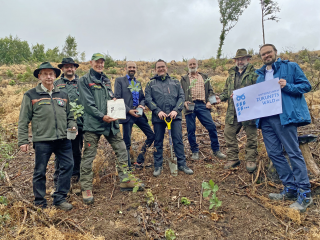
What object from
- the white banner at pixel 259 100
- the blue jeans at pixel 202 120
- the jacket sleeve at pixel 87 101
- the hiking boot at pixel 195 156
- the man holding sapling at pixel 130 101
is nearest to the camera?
the white banner at pixel 259 100

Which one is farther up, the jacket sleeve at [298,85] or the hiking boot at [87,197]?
the jacket sleeve at [298,85]

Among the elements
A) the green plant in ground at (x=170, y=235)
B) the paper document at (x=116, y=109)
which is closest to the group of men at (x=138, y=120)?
the paper document at (x=116, y=109)

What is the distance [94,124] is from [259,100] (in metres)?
3.01

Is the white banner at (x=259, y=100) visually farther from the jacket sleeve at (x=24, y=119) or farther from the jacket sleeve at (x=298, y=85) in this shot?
the jacket sleeve at (x=24, y=119)

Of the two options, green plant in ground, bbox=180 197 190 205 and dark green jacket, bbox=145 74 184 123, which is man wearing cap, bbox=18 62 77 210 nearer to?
dark green jacket, bbox=145 74 184 123

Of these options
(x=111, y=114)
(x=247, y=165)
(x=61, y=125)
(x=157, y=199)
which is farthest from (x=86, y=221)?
(x=247, y=165)

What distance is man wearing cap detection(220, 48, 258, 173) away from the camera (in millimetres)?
4445

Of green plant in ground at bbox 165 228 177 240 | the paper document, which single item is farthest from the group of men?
green plant in ground at bbox 165 228 177 240

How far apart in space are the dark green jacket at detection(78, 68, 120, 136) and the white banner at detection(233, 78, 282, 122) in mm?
2469

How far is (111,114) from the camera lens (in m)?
3.95

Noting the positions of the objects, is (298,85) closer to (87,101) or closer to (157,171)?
(157,171)

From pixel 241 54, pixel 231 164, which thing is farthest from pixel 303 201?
pixel 241 54

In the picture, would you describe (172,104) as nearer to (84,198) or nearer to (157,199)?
(157,199)

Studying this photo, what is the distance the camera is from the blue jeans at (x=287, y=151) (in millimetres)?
3213
